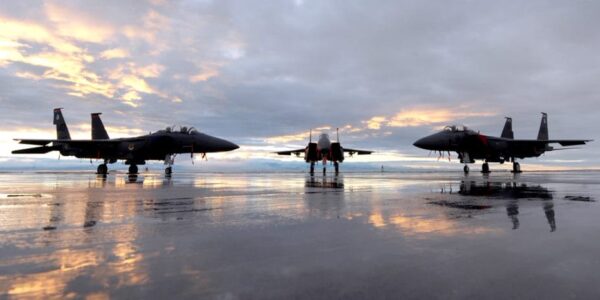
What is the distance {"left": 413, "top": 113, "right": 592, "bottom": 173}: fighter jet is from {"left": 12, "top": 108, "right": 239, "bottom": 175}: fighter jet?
52.8 ft

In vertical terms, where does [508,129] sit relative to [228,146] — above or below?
above

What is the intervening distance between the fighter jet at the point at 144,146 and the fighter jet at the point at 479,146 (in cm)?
1609

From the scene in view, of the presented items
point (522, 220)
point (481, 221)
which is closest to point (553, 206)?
point (522, 220)

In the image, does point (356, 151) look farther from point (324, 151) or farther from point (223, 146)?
point (223, 146)

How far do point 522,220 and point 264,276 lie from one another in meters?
4.68

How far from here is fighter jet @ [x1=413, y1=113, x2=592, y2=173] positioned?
96.8ft

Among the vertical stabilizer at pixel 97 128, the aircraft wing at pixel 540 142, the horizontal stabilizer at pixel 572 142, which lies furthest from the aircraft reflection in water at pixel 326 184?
the horizontal stabilizer at pixel 572 142

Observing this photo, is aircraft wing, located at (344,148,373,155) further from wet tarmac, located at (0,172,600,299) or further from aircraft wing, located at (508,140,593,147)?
wet tarmac, located at (0,172,600,299)

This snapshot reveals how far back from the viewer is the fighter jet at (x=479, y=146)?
29.5m

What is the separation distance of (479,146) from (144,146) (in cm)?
2671

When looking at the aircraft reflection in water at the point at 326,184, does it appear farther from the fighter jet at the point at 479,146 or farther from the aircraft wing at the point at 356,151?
the aircraft wing at the point at 356,151

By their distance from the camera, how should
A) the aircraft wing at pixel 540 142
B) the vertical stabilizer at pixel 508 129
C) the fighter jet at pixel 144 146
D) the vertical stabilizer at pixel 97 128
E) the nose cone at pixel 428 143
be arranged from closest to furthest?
the fighter jet at pixel 144 146
the nose cone at pixel 428 143
the aircraft wing at pixel 540 142
the vertical stabilizer at pixel 97 128
the vertical stabilizer at pixel 508 129

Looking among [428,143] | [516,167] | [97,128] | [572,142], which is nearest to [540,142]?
[516,167]

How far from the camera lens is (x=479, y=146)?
100ft
